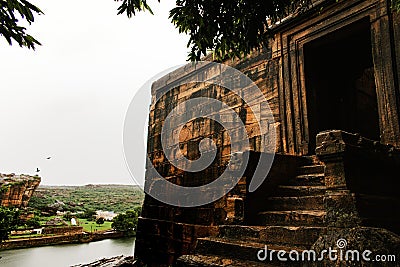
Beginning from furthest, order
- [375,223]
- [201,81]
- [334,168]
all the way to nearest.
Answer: [201,81], [334,168], [375,223]

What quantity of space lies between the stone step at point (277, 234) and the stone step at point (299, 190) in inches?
31.9

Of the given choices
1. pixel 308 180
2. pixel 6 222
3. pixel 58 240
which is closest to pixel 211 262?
pixel 308 180

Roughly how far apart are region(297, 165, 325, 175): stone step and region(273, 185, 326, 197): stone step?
0.44m

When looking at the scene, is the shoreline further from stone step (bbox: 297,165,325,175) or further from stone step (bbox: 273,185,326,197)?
stone step (bbox: 297,165,325,175)

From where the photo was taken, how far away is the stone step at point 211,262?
2652 millimetres

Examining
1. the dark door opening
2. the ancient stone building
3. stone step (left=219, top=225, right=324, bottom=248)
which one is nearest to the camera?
the ancient stone building

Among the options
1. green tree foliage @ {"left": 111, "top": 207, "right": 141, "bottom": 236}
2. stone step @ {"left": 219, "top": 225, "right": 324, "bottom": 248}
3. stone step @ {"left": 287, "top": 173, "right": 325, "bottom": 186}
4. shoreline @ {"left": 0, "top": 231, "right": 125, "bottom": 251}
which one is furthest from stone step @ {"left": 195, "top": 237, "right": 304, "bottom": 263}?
green tree foliage @ {"left": 111, "top": 207, "right": 141, "bottom": 236}

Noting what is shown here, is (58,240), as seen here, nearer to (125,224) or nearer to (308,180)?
(125,224)

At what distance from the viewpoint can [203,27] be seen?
353 centimetres

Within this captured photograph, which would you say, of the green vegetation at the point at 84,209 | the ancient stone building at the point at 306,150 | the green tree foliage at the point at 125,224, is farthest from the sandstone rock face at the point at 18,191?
the ancient stone building at the point at 306,150

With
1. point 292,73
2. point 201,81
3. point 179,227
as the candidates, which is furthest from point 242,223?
point 201,81

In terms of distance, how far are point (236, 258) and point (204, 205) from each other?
71.3 inches

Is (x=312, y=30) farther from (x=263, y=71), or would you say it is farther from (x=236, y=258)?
(x=236, y=258)

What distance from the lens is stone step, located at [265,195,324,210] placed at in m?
3.25
